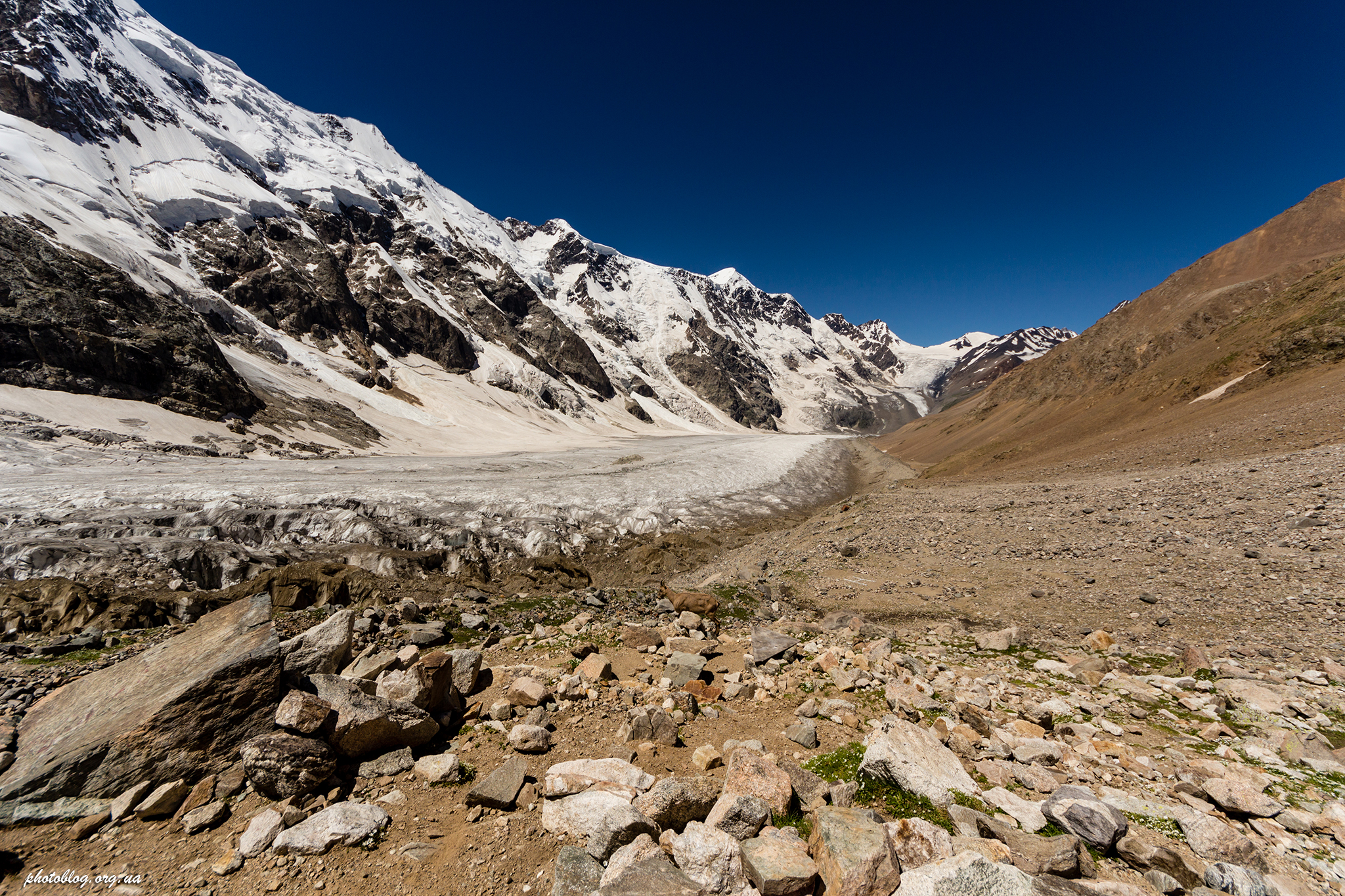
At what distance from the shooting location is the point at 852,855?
426cm

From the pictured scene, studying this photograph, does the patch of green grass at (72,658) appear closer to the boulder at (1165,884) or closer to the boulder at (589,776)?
the boulder at (589,776)

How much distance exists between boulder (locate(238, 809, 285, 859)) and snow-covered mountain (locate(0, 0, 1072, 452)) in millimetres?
66402

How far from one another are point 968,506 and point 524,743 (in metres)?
24.6

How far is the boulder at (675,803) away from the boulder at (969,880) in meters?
1.97

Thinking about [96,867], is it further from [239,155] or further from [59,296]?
[239,155]

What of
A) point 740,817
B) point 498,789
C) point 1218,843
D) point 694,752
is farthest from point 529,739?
point 1218,843

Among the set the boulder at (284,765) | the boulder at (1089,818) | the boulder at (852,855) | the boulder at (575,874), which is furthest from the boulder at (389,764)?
the boulder at (1089,818)

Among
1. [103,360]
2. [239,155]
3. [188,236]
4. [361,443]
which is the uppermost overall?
[239,155]

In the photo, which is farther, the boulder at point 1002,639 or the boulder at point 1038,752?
the boulder at point 1002,639

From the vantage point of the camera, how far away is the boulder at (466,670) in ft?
26.5

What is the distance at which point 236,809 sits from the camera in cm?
543

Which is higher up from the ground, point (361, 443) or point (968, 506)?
point (361, 443)

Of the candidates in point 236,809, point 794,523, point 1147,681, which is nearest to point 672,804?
point 236,809

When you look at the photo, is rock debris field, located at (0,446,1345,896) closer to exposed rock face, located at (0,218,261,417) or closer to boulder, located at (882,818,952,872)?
boulder, located at (882,818,952,872)
